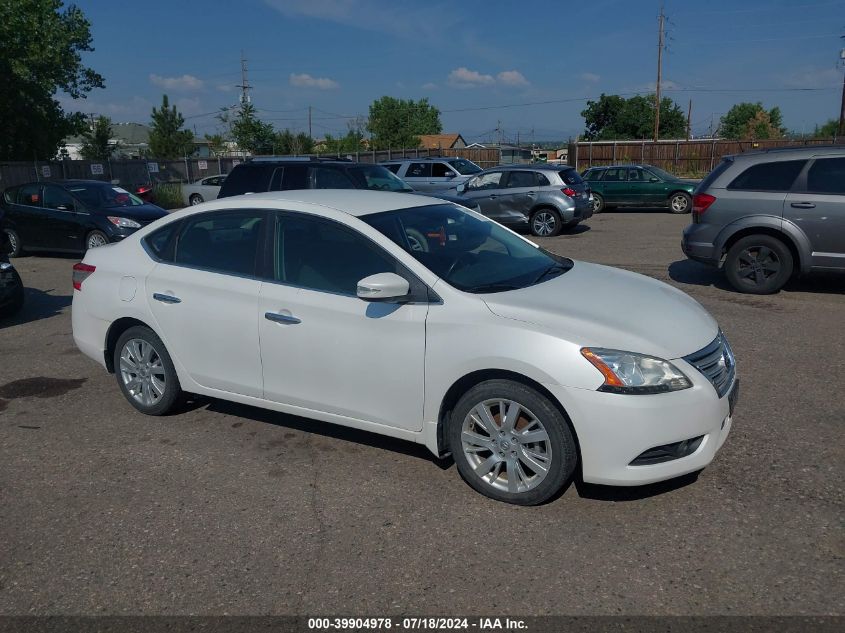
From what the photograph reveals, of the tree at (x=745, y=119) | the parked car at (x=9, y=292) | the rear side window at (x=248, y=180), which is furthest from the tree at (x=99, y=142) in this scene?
the tree at (x=745, y=119)

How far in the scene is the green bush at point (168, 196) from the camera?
1075 inches

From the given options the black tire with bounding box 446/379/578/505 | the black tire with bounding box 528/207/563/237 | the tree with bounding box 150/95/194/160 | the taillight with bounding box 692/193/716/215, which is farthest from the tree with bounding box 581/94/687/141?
the black tire with bounding box 446/379/578/505

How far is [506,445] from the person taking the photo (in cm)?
384

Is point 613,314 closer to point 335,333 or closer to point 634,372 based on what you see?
point 634,372

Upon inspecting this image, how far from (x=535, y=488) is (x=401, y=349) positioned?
1.05 meters

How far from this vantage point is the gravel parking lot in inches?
125

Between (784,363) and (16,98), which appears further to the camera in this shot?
(16,98)

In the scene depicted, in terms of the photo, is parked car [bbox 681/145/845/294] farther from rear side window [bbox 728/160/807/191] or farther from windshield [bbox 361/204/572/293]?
windshield [bbox 361/204/572/293]

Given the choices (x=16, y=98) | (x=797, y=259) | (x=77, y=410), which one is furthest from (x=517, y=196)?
(x=16, y=98)

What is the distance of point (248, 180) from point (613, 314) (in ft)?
30.6

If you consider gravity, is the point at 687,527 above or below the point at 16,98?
below

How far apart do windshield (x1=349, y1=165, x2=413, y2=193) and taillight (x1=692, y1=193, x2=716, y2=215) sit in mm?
5029

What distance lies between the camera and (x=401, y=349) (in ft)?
13.4

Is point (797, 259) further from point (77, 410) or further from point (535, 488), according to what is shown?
point (77, 410)
